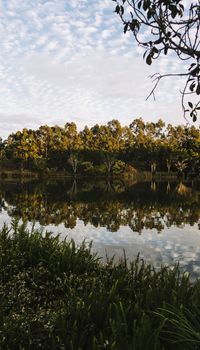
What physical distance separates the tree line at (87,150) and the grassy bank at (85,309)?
241 feet

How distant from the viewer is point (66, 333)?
4680mm

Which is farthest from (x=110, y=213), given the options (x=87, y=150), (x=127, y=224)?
(x=87, y=150)

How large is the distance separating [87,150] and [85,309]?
8679cm

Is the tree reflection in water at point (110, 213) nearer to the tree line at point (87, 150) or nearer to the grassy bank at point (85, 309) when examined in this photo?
the grassy bank at point (85, 309)

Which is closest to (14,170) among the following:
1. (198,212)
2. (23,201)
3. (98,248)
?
(23,201)

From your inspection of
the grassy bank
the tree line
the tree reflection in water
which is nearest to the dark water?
the tree reflection in water

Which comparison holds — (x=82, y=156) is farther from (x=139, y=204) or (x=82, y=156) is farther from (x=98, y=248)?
(x=98, y=248)

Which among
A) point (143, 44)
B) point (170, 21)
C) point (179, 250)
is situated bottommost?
point (179, 250)

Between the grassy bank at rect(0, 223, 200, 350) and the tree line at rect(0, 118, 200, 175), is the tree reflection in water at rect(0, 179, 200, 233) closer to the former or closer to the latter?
the grassy bank at rect(0, 223, 200, 350)

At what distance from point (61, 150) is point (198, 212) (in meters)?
69.0

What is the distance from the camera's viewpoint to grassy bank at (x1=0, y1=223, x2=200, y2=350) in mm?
4246

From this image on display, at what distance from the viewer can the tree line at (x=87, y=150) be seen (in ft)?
283

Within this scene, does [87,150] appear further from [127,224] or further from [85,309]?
[85,309]

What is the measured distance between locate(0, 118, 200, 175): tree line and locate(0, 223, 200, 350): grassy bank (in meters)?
73.5
